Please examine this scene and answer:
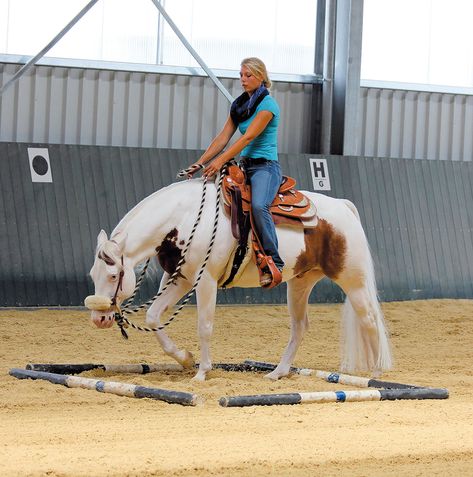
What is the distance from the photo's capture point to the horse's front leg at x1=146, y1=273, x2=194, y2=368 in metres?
8.03

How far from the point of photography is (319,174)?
1441cm

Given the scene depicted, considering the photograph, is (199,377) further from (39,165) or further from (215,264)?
(39,165)

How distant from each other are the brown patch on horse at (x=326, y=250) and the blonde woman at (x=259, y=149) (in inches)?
18.1

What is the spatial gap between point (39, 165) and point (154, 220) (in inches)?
207

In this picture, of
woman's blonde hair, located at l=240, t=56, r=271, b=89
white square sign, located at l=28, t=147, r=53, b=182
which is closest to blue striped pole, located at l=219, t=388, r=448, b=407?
woman's blonde hair, located at l=240, t=56, r=271, b=89

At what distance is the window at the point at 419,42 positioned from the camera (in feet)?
54.8

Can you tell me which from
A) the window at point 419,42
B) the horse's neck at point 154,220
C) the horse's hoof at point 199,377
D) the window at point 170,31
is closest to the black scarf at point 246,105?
the horse's neck at point 154,220

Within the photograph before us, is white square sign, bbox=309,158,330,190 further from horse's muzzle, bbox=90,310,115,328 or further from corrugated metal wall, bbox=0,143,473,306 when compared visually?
horse's muzzle, bbox=90,310,115,328

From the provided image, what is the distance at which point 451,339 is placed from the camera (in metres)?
11.7

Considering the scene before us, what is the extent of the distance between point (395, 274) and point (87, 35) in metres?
5.19

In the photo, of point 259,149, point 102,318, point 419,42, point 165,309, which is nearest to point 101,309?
point 102,318

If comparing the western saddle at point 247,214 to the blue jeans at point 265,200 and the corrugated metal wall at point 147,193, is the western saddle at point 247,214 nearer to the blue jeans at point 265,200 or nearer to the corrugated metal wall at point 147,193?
the blue jeans at point 265,200

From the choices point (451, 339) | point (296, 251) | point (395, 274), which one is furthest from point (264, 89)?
point (395, 274)

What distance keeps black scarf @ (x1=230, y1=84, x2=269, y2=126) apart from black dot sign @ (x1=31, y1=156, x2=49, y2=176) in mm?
4924
